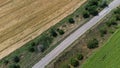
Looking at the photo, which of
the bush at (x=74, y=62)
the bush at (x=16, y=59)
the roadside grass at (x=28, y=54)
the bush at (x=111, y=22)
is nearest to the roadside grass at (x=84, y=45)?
the bush at (x=111, y=22)

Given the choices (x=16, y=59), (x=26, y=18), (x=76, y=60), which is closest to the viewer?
(x=76, y=60)

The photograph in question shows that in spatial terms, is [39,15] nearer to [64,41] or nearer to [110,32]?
[64,41]

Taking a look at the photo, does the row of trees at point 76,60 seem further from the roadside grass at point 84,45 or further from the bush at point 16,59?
the bush at point 16,59

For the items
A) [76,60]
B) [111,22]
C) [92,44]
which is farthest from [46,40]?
[111,22]

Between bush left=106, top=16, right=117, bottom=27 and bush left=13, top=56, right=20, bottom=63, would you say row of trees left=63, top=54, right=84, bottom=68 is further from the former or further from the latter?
bush left=106, top=16, right=117, bottom=27

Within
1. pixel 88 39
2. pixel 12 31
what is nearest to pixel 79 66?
pixel 88 39

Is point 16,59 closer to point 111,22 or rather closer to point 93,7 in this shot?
point 111,22

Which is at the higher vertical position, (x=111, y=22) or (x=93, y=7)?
(x=93, y=7)
